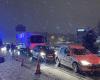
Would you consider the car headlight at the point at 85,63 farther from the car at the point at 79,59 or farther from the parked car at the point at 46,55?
the parked car at the point at 46,55

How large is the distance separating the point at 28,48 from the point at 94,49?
34.7ft

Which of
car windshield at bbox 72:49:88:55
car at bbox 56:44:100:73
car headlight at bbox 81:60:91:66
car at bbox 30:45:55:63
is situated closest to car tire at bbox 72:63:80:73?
car at bbox 56:44:100:73

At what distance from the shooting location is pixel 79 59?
19.2 m

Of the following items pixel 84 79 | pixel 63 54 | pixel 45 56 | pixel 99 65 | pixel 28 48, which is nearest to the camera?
pixel 84 79

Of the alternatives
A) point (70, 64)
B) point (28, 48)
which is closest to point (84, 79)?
point (70, 64)

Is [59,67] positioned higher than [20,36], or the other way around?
[20,36]

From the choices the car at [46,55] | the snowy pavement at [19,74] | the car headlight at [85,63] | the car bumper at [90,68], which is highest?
the car at [46,55]

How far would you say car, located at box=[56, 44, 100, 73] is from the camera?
1862cm

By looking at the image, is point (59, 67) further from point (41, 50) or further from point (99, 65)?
point (41, 50)

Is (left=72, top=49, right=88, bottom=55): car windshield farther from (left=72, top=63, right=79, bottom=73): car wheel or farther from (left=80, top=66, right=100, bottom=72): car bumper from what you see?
(left=80, top=66, right=100, bottom=72): car bumper

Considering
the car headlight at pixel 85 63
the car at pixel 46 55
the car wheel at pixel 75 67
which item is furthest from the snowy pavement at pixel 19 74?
the car at pixel 46 55

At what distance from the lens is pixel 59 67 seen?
23484 millimetres

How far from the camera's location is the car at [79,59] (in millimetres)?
18625

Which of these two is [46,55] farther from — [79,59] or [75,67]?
[79,59]
